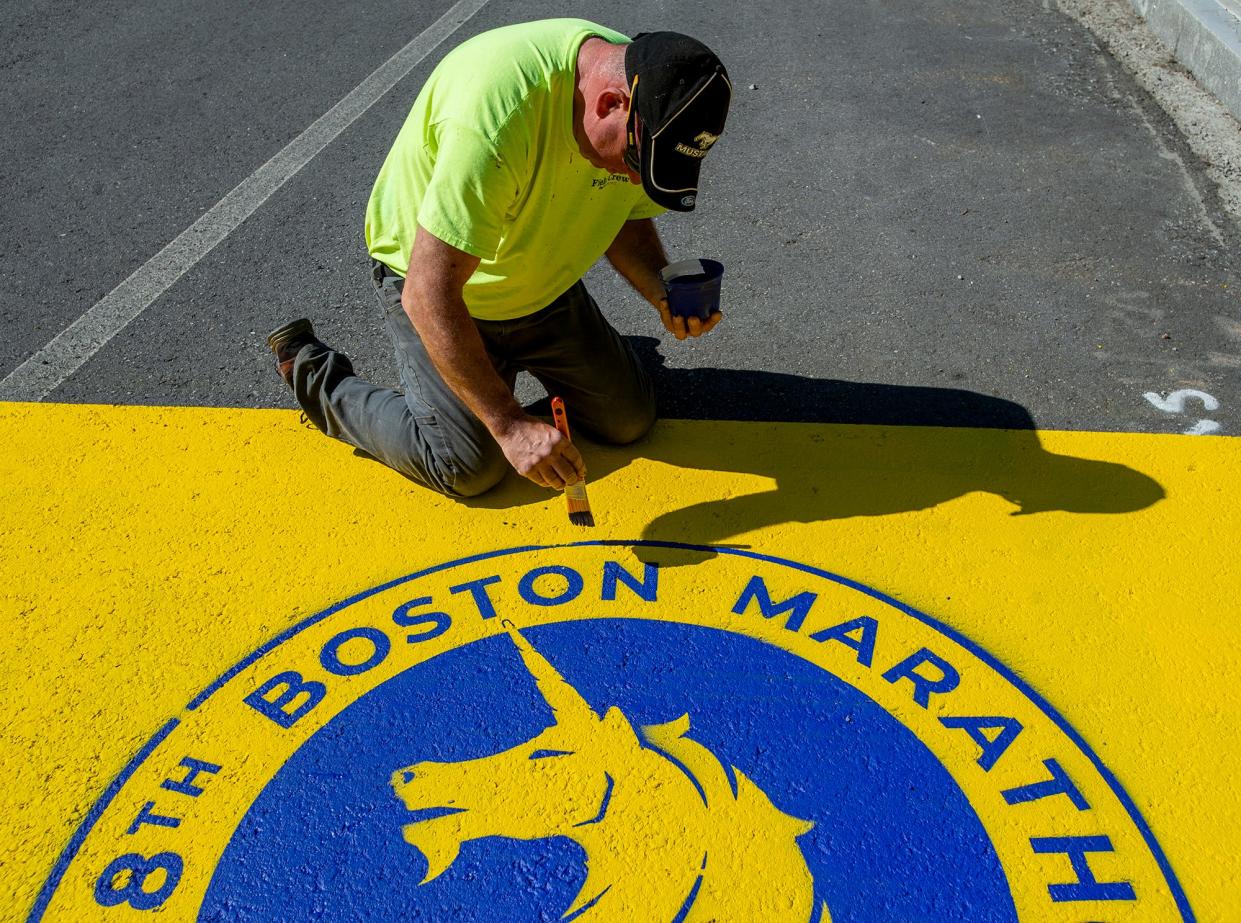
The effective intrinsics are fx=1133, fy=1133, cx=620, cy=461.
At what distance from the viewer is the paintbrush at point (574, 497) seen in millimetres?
3080

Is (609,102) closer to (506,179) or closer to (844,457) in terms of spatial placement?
(506,179)

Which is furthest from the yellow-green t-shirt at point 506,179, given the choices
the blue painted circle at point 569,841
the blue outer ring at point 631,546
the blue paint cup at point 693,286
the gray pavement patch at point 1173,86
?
the gray pavement patch at point 1173,86

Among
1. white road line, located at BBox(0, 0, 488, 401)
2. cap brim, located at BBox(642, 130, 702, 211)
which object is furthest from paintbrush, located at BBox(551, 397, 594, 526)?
white road line, located at BBox(0, 0, 488, 401)

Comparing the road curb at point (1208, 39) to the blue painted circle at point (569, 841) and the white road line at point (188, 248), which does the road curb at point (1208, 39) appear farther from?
the blue painted circle at point (569, 841)

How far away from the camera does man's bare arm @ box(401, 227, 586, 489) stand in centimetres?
292

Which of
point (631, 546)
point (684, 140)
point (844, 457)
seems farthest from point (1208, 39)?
point (631, 546)

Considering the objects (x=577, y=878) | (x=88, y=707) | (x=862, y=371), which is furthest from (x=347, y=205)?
(x=577, y=878)

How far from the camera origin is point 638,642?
Result: 9.81 ft

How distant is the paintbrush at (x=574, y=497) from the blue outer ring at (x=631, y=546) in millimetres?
71

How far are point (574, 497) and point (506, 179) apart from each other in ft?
2.94

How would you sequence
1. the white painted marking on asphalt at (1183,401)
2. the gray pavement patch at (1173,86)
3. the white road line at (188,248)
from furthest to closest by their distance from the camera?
1. the gray pavement patch at (1173,86)
2. the white road line at (188,248)
3. the white painted marking on asphalt at (1183,401)

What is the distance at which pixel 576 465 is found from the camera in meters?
3.04

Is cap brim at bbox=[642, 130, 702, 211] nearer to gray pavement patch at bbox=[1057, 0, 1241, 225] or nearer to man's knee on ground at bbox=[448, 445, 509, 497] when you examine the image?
man's knee on ground at bbox=[448, 445, 509, 497]

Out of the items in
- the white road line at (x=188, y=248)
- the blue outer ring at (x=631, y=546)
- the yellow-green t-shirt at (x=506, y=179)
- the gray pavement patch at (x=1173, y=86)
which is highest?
the yellow-green t-shirt at (x=506, y=179)
